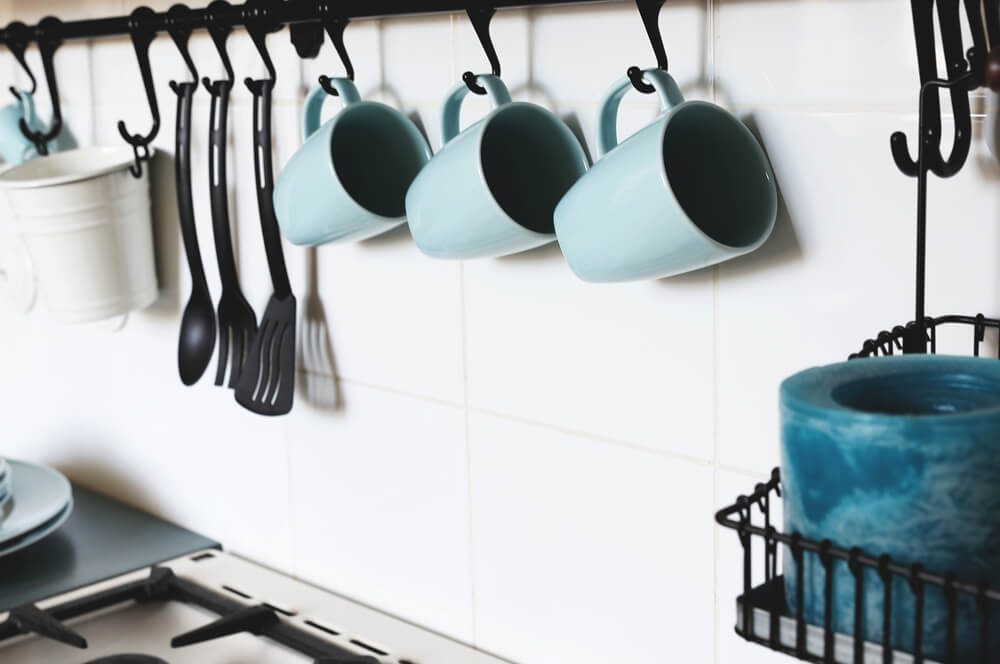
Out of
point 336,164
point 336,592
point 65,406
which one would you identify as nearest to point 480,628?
point 336,592

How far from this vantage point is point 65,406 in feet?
5.16

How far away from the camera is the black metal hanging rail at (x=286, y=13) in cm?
84

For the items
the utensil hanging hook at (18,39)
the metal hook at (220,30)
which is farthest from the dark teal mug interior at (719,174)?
the utensil hanging hook at (18,39)

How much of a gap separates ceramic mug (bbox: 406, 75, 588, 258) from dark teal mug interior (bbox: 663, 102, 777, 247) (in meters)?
0.11

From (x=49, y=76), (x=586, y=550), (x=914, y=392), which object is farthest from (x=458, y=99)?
(x=49, y=76)

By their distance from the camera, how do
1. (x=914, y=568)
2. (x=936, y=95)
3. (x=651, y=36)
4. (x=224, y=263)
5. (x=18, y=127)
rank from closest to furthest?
(x=914, y=568) → (x=936, y=95) → (x=651, y=36) → (x=224, y=263) → (x=18, y=127)

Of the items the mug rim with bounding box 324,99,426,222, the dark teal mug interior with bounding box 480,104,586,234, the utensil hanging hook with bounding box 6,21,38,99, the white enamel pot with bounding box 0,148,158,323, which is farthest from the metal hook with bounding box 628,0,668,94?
the utensil hanging hook with bounding box 6,21,38,99

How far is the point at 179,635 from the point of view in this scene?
1116 mm

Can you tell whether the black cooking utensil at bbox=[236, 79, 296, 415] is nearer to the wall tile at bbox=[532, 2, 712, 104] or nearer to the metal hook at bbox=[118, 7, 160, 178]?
the metal hook at bbox=[118, 7, 160, 178]

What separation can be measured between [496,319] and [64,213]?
525 millimetres

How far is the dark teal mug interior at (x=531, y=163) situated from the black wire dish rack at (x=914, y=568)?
284mm

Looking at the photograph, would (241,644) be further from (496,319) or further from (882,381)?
(882,381)

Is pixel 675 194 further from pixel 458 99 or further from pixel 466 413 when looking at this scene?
pixel 466 413

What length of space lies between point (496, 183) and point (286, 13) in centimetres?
26
